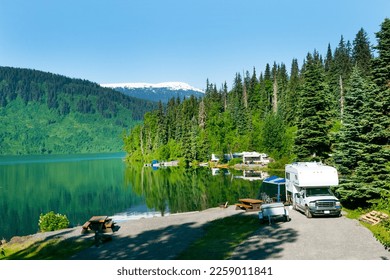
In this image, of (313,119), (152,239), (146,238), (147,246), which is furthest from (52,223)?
(313,119)

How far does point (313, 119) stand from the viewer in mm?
34562

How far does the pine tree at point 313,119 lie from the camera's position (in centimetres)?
3419

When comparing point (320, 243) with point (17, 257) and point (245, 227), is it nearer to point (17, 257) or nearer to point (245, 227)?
point (245, 227)

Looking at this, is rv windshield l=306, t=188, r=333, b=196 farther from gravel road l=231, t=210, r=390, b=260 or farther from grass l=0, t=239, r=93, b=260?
grass l=0, t=239, r=93, b=260

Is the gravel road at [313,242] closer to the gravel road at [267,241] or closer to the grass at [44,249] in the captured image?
the gravel road at [267,241]

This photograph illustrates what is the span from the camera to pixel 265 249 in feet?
51.4

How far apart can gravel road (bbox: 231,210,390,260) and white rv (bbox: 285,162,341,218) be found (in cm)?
73

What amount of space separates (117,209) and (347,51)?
316 feet

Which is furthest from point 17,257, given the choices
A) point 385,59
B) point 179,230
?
point 385,59

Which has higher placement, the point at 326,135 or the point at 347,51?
the point at 347,51

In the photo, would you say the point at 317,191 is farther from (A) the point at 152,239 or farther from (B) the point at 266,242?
(A) the point at 152,239

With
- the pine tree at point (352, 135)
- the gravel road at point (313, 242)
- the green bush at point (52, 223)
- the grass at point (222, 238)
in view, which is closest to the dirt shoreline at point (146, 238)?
the grass at point (222, 238)

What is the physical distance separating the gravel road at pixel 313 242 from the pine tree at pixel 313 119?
42.7ft

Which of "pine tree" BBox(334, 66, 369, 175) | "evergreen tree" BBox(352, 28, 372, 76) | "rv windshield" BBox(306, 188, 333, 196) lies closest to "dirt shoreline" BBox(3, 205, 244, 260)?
"rv windshield" BBox(306, 188, 333, 196)
